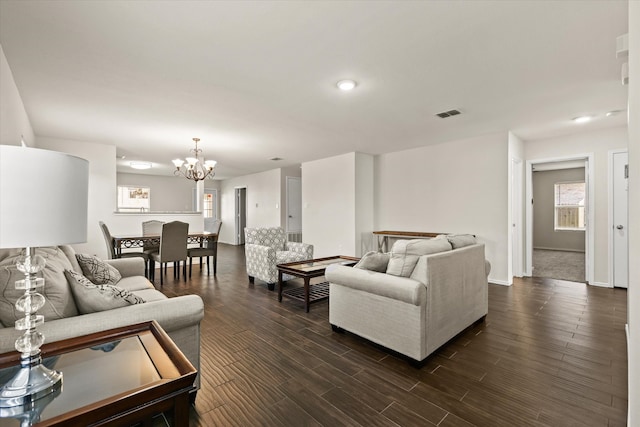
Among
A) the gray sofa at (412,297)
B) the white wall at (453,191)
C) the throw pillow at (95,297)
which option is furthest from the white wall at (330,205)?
the throw pillow at (95,297)

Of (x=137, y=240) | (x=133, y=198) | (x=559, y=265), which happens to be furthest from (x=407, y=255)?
(x=133, y=198)

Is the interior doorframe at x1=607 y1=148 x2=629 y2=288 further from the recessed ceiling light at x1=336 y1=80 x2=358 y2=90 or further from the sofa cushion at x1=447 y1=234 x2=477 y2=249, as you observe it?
the recessed ceiling light at x1=336 y1=80 x2=358 y2=90

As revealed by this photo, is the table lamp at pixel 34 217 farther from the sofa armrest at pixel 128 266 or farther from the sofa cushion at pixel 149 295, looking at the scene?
the sofa armrest at pixel 128 266

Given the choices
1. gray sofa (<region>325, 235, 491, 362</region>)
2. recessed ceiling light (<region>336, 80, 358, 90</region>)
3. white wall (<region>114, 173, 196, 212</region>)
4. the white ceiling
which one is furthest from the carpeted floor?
white wall (<region>114, 173, 196, 212</region>)

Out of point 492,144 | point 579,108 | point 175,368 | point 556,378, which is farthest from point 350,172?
point 175,368

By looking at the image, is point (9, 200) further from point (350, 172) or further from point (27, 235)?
point (350, 172)

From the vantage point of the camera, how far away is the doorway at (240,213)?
1024 centimetres

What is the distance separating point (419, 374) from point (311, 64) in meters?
2.54

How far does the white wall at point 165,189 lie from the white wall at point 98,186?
4.46 meters

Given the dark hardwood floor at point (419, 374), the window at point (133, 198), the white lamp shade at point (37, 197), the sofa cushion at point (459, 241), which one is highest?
the window at point (133, 198)

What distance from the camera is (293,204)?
8734 mm

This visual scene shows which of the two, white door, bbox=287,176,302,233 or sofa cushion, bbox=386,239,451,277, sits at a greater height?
white door, bbox=287,176,302,233

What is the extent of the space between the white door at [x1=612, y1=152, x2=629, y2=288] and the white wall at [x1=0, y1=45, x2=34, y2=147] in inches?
280

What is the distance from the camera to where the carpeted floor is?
17.0 ft
